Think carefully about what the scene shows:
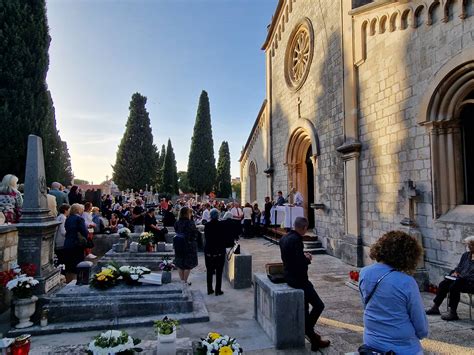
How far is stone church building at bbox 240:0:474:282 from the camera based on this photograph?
6.60m

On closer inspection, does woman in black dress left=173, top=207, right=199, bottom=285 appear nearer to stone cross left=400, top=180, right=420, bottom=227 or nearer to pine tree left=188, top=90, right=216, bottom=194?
stone cross left=400, top=180, right=420, bottom=227

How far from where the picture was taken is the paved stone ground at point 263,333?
419cm

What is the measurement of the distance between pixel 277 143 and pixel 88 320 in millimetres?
12108

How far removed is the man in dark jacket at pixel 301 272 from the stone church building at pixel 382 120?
12.3 feet

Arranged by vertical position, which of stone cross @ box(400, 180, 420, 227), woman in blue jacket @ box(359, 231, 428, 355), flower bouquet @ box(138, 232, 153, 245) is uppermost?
stone cross @ box(400, 180, 420, 227)

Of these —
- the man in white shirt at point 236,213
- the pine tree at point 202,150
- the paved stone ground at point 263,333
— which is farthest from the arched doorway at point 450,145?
the pine tree at point 202,150

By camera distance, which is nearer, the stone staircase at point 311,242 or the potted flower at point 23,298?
the potted flower at point 23,298

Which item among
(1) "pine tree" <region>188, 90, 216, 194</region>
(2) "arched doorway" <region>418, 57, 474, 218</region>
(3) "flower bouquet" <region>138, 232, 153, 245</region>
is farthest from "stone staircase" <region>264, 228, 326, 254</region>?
(1) "pine tree" <region>188, 90, 216, 194</region>

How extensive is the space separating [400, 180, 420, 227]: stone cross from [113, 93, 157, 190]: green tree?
3038 centimetres

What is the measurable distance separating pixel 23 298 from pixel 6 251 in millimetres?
1527

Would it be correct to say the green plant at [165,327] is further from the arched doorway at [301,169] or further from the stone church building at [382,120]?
the arched doorway at [301,169]

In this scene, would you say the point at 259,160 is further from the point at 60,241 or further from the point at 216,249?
the point at 60,241

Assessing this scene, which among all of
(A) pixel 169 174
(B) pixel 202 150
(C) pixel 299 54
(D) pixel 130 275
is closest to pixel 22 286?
(D) pixel 130 275

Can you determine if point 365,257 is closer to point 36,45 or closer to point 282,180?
point 282,180
